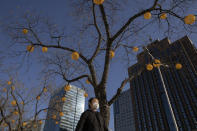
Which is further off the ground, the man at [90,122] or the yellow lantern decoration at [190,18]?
the yellow lantern decoration at [190,18]

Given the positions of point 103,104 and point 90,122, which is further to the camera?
point 103,104

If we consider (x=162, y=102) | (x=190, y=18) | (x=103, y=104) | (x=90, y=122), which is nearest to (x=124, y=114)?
(x=162, y=102)

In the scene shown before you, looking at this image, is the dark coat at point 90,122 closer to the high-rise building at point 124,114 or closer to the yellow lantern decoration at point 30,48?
the yellow lantern decoration at point 30,48

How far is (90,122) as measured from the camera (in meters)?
2.26

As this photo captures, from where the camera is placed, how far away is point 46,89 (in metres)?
8.69

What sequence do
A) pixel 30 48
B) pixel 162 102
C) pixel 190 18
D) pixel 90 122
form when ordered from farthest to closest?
pixel 162 102 < pixel 30 48 < pixel 190 18 < pixel 90 122

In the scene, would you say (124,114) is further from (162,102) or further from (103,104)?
(103,104)

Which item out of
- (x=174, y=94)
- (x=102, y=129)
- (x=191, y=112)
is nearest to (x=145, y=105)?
(x=174, y=94)

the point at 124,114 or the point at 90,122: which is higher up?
the point at 124,114

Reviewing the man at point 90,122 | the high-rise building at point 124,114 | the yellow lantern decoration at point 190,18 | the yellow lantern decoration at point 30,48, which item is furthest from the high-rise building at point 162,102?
the man at point 90,122

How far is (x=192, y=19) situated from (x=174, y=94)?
265ft

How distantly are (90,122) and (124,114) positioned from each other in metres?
156

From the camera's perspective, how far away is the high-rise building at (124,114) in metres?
137

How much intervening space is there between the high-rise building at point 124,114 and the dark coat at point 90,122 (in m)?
146
